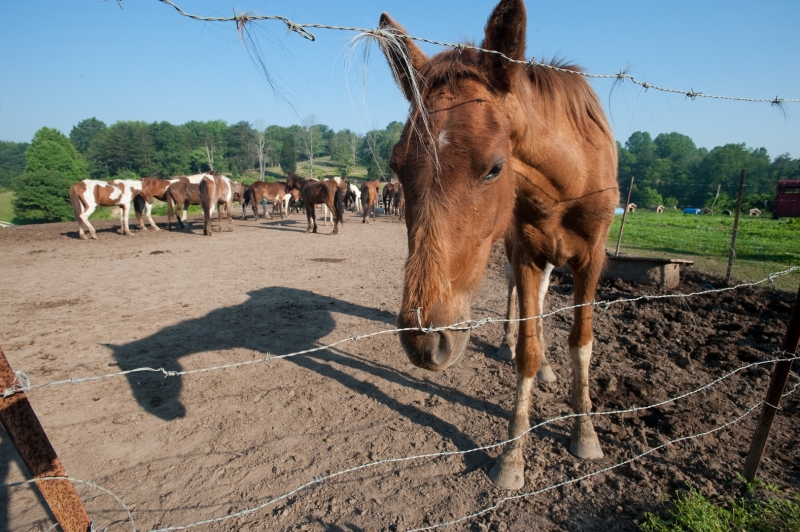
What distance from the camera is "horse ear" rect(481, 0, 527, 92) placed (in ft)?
5.71

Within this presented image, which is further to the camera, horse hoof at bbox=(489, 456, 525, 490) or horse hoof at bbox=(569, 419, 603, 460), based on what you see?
horse hoof at bbox=(569, 419, 603, 460)

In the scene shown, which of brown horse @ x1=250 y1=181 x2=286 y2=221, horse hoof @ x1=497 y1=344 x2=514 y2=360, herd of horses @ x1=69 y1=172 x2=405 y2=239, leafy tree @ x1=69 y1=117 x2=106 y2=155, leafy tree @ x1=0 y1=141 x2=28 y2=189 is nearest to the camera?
horse hoof @ x1=497 y1=344 x2=514 y2=360

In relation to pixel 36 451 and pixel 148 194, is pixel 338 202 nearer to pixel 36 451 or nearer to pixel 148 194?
pixel 148 194

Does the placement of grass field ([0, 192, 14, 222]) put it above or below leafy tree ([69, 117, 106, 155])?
below

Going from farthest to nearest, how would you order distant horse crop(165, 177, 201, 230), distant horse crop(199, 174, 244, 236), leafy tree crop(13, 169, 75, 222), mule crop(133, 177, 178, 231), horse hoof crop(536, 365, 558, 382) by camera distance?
leafy tree crop(13, 169, 75, 222), mule crop(133, 177, 178, 231), distant horse crop(165, 177, 201, 230), distant horse crop(199, 174, 244, 236), horse hoof crop(536, 365, 558, 382)

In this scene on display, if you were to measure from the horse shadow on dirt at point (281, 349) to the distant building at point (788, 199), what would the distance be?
41.7m

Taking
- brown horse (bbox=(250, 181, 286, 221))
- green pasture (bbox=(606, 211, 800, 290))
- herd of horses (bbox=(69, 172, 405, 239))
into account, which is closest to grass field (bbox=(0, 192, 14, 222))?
Result: brown horse (bbox=(250, 181, 286, 221))

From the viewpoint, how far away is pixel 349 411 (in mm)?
3529

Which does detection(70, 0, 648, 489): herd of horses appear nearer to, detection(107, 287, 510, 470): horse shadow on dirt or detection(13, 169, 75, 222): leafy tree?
detection(107, 287, 510, 470): horse shadow on dirt

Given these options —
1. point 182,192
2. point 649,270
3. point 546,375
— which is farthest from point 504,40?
point 182,192

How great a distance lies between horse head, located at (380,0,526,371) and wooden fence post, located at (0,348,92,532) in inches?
56.9

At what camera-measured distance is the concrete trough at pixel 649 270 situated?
7.08 m

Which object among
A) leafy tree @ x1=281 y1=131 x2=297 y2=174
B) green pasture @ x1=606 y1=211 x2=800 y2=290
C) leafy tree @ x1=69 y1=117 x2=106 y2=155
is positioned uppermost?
leafy tree @ x1=69 y1=117 x2=106 y2=155

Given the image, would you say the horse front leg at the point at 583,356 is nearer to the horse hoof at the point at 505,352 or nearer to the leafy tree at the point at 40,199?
the horse hoof at the point at 505,352
